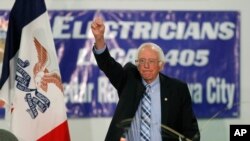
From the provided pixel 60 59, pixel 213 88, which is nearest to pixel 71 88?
pixel 60 59

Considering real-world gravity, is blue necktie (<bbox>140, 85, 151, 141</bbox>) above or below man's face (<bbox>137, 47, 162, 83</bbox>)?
below

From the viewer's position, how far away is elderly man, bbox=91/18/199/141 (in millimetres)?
3010

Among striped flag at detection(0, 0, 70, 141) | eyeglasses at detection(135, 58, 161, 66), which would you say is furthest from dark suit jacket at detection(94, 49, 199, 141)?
striped flag at detection(0, 0, 70, 141)

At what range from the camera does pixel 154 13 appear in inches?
158

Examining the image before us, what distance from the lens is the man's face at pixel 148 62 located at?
10.0 ft

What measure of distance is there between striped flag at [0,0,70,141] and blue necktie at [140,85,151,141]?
631 millimetres

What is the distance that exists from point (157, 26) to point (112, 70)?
1.00 meters

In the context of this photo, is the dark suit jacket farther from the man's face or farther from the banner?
the banner

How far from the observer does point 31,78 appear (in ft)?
11.0

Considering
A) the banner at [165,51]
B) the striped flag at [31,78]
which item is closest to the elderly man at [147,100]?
the striped flag at [31,78]

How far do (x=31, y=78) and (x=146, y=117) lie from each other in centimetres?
83

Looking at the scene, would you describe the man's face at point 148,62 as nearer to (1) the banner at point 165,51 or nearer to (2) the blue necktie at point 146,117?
(2) the blue necktie at point 146,117

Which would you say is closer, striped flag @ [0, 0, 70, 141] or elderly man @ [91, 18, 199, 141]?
elderly man @ [91, 18, 199, 141]

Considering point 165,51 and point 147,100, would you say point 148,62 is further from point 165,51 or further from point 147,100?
point 165,51
